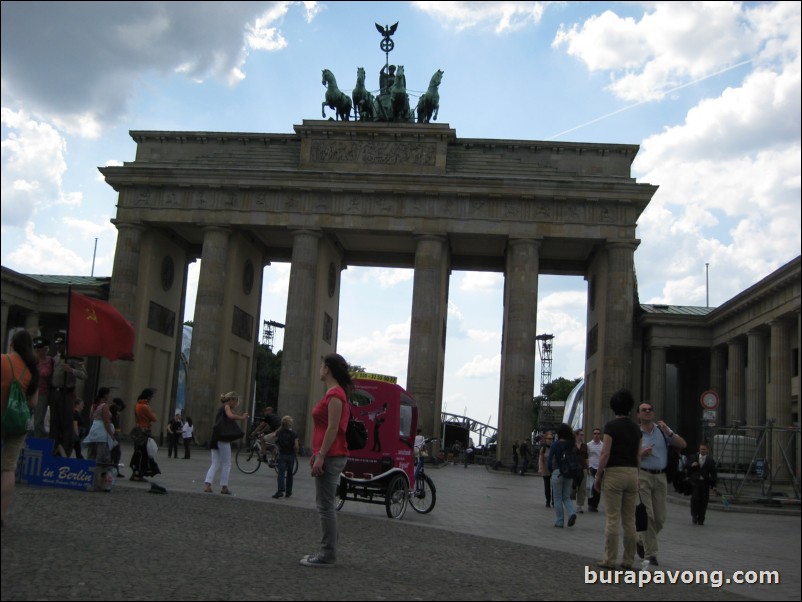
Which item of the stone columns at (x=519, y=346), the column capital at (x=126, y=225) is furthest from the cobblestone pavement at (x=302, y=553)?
the column capital at (x=126, y=225)

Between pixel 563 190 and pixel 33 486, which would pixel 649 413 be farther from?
pixel 563 190

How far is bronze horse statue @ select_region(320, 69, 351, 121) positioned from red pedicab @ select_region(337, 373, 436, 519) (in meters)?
34.4

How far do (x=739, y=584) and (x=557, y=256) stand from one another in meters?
47.1

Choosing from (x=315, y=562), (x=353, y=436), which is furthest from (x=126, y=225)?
(x=315, y=562)

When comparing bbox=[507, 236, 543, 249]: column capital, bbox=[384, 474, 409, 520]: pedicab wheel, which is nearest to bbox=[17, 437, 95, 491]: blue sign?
bbox=[384, 474, 409, 520]: pedicab wheel

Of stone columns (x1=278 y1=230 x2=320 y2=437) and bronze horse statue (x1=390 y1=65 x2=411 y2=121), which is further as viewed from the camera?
bronze horse statue (x1=390 y1=65 x2=411 y2=121)

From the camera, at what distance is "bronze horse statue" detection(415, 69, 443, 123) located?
49.6m

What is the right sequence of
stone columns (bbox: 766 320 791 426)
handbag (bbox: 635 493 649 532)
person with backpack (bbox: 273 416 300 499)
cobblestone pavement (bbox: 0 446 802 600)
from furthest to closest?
stone columns (bbox: 766 320 791 426)
person with backpack (bbox: 273 416 300 499)
handbag (bbox: 635 493 649 532)
cobblestone pavement (bbox: 0 446 802 600)

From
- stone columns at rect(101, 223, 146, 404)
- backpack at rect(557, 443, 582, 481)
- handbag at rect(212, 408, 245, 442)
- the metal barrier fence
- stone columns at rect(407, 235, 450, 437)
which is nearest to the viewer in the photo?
backpack at rect(557, 443, 582, 481)

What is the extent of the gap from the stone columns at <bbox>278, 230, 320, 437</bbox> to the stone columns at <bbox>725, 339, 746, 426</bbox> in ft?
72.7

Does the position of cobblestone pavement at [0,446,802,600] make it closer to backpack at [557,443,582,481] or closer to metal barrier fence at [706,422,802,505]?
backpack at [557,443,582,481]

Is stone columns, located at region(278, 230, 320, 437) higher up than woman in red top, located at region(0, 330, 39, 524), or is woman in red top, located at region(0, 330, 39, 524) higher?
stone columns, located at region(278, 230, 320, 437)

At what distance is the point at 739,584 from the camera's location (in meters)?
6.75

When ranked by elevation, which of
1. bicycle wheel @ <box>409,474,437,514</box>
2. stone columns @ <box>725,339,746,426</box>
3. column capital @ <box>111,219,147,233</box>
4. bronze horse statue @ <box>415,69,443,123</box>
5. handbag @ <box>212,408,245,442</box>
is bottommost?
bicycle wheel @ <box>409,474,437,514</box>
